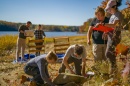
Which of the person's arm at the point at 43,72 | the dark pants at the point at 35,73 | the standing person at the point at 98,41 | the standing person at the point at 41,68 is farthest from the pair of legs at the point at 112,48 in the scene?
the dark pants at the point at 35,73

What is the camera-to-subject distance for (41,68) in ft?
19.4

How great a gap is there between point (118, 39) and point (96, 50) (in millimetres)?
1097

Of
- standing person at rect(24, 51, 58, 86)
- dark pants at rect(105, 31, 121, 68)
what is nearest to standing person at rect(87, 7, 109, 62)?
dark pants at rect(105, 31, 121, 68)

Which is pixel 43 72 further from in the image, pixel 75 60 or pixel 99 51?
pixel 99 51

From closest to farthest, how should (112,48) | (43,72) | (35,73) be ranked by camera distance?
1. (112,48)
2. (43,72)
3. (35,73)

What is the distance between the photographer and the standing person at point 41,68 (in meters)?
5.64

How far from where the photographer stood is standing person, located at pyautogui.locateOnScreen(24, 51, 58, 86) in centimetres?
564

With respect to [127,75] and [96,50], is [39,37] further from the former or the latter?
[127,75]

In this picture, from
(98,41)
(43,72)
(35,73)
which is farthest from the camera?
(98,41)

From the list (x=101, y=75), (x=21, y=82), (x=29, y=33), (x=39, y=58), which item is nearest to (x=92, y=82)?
(x=101, y=75)

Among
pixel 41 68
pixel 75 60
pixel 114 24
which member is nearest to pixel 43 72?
pixel 41 68

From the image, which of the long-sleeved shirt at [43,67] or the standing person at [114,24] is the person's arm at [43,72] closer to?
the long-sleeved shirt at [43,67]

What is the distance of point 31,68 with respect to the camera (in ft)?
21.5

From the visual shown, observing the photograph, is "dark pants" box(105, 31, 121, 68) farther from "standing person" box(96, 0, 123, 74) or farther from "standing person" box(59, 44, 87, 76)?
"standing person" box(59, 44, 87, 76)
